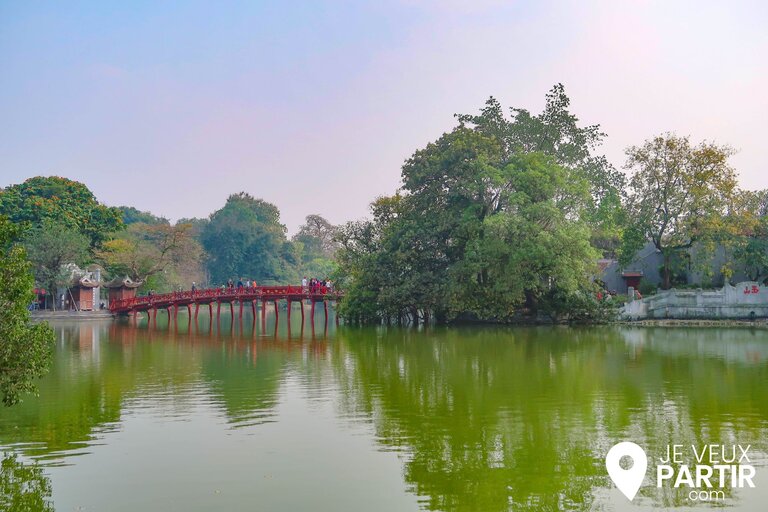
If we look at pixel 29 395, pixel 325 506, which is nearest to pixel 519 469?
pixel 325 506

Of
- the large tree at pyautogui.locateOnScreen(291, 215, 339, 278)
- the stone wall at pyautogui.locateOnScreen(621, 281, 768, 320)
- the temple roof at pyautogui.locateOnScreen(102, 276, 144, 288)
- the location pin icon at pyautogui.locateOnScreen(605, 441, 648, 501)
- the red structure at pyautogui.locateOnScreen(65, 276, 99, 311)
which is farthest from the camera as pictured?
the large tree at pyautogui.locateOnScreen(291, 215, 339, 278)

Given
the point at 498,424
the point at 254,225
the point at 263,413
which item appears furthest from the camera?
the point at 254,225

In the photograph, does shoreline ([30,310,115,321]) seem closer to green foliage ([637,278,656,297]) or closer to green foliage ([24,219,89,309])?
green foliage ([24,219,89,309])

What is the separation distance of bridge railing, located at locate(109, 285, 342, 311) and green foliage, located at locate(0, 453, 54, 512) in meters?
36.4

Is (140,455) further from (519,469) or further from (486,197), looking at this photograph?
(486,197)

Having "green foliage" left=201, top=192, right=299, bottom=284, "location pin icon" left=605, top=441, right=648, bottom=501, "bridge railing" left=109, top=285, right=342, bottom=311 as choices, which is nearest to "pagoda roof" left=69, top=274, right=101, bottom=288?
"bridge railing" left=109, top=285, right=342, bottom=311

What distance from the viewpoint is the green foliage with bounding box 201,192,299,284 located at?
94.2m

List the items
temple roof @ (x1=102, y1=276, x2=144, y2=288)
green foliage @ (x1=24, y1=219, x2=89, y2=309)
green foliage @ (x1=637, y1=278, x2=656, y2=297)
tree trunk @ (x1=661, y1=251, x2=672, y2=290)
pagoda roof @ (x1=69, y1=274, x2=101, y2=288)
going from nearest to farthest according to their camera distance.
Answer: tree trunk @ (x1=661, y1=251, x2=672, y2=290) < green foliage @ (x1=637, y1=278, x2=656, y2=297) < green foliage @ (x1=24, y1=219, x2=89, y2=309) < pagoda roof @ (x1=69, y1=274, x2=101, y2=288) < temple roof @ (x1=102, y1=276, x2=144, y2=288)

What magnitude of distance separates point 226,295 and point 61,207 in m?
17.0

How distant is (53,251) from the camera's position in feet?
184

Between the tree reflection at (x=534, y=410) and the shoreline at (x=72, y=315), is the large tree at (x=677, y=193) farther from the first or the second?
the shoreline at (x=72, y=315)

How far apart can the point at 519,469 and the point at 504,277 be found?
2793cm

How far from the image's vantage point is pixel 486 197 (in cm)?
4303

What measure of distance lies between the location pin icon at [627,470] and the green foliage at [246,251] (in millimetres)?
82043
